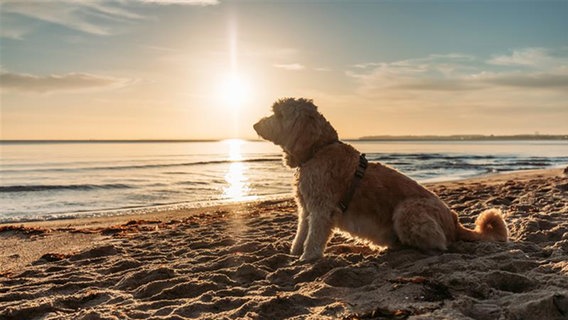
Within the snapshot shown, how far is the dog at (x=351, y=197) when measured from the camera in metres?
5.39

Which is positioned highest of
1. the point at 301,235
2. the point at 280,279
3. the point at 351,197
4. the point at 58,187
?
the point at 351,197

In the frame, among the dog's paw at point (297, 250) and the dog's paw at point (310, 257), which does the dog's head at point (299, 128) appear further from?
the dog's paw at point (310, 257)

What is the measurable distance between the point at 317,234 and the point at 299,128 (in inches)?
53.8

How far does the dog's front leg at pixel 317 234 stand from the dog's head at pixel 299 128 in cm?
80

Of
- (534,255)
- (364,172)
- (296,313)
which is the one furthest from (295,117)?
(534,255)

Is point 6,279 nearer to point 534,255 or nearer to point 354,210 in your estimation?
point 354,210

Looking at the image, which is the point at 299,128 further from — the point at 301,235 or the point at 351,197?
the point at 301,235

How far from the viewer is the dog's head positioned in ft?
18.7

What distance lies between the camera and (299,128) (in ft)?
18.7

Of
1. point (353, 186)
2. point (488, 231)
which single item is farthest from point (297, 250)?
point (488, 231)

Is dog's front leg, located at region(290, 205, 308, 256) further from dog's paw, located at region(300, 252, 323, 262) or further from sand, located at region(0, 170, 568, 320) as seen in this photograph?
dog's paw, located at region(300, 252, 323, 262)

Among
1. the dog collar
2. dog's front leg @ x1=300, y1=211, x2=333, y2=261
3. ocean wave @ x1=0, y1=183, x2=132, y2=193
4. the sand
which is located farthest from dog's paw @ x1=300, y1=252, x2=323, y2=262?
ocean wave @ x1=0, y1=183, x2=132, y2=193

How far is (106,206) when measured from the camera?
14.2 meters

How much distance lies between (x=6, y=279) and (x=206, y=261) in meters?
2.36
